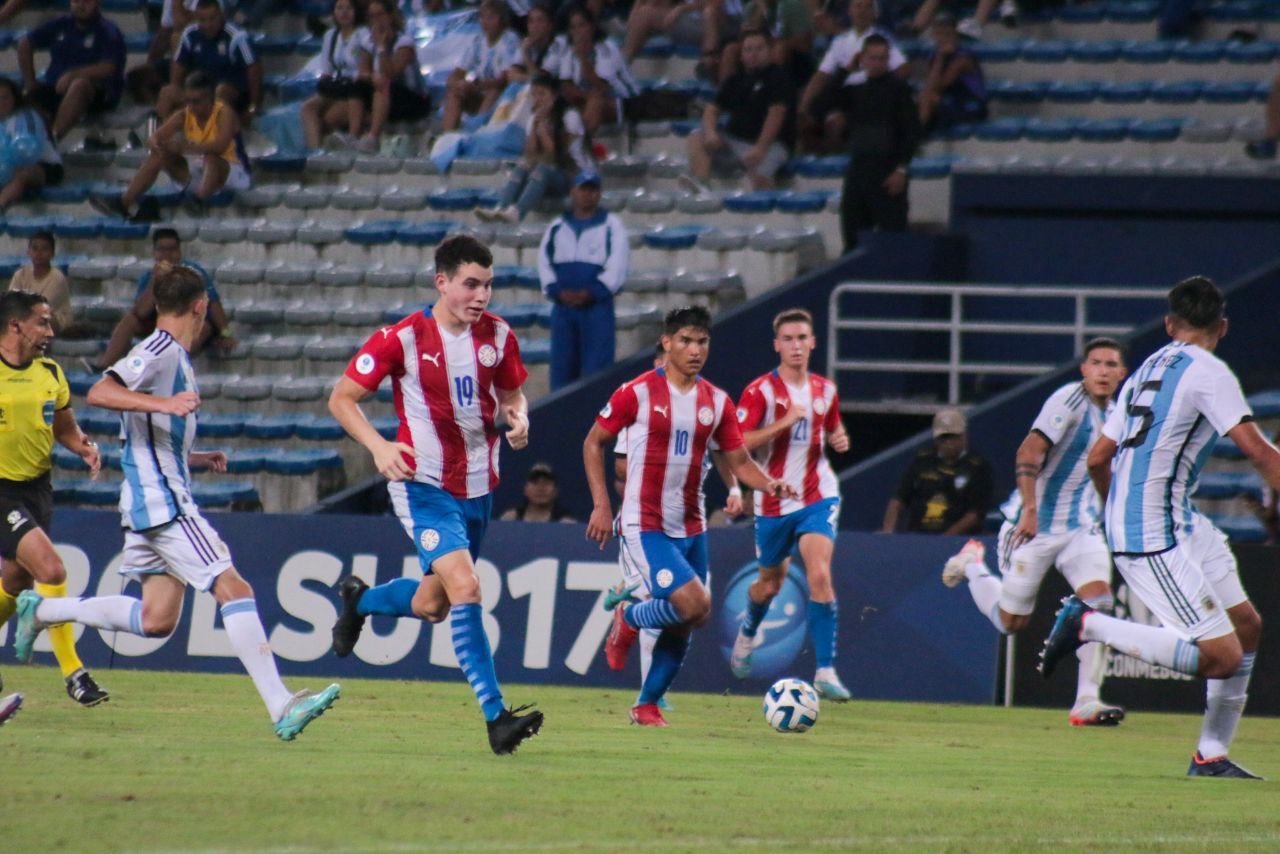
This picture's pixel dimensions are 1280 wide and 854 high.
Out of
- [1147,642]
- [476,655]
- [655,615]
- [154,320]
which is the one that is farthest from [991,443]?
[476,655]

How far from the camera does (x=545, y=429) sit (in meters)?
16.9

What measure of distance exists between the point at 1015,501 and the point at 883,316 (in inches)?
225

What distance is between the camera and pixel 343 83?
21.5 m

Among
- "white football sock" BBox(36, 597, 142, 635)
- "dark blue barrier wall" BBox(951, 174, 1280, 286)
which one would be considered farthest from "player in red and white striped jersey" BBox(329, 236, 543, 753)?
"dark blue barrier wall" BBox(951, 174, 1280, 286)

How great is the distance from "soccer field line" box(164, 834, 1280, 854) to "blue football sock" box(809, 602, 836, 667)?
6.21 meters

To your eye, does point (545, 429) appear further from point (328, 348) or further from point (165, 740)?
point (165, 740)

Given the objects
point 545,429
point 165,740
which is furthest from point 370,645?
point 165,740

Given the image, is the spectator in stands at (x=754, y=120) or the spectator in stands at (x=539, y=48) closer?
the spectator in stands at (x=754, y=120)

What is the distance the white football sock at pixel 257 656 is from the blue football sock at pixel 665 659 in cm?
238

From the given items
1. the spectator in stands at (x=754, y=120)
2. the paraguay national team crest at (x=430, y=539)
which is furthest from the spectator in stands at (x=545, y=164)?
the paraguay national team crest at (x=430, y=539)

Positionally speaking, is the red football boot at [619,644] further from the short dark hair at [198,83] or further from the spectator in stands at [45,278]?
the short dark hair at [198,83]

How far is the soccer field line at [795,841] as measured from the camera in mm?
6008

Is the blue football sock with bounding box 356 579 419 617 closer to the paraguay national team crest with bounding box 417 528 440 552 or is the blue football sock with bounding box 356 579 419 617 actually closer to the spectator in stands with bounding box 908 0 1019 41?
the paraguay national team crest with bounding box 417 528 440 552

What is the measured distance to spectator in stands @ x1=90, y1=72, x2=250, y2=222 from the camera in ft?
66.6
